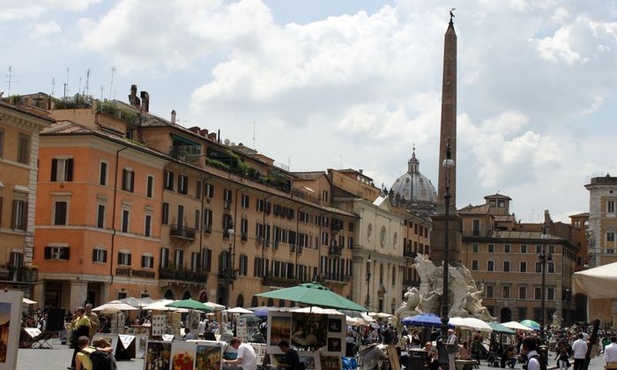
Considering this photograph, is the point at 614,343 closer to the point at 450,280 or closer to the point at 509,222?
the point at 450,280

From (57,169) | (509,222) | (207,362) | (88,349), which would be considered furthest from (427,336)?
(509,222)

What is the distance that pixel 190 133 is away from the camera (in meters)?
57.1

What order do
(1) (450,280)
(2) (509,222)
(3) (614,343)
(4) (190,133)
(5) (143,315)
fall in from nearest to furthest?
(3) (614,343)
(1) (450,280)
(5) (143,315)
(4) (190,133)
(2) (509,222)

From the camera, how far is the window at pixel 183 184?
178 ft

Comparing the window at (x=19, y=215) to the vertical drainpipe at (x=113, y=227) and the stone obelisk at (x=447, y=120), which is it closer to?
the vertical drainpipe at (x=113, y=227)

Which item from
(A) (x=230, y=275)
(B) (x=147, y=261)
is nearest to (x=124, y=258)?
(B) (x=147, y=261)

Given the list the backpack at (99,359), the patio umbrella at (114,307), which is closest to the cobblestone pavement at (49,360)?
the patio umbrella at (114,307)

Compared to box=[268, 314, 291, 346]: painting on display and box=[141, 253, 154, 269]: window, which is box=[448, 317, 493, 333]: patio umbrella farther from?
box=[141, 253, 154, 269]: window

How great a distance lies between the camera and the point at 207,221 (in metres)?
56.7

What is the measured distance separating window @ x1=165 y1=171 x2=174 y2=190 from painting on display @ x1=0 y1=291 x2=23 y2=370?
41512 mm

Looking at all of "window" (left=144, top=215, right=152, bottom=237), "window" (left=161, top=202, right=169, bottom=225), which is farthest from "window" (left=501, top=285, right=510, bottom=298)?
"window" (left=144, top=215, right=152, bottom=237)

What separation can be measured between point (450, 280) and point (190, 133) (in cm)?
1778

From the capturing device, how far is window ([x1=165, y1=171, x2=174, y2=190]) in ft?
174

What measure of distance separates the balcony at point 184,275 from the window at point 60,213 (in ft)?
23.0
